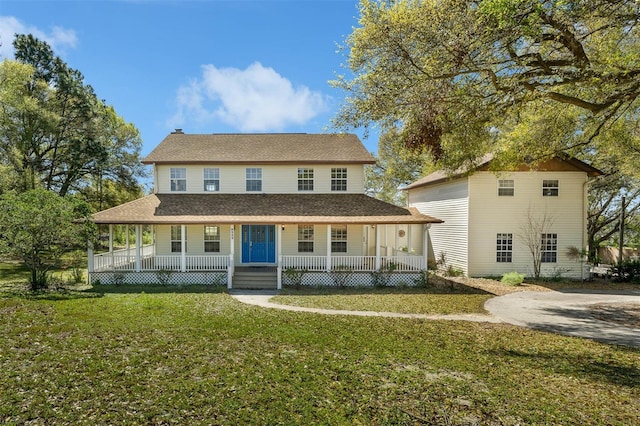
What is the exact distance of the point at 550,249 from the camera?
17.2 metres

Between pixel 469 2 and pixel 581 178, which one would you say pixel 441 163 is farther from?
pixel 581 178

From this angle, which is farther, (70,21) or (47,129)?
(47,129)

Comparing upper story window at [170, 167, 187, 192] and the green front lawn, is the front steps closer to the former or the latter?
the green front lawn

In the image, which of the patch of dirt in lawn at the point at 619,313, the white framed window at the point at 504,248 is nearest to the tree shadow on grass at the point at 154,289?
the patch of dirt in lawn at the point at 619,313

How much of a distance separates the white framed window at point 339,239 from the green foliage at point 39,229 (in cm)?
1052

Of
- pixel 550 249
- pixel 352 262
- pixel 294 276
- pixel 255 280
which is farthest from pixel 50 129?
pixel 550 249

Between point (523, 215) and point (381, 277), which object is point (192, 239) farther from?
point (523, 215)

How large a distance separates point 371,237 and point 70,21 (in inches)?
685

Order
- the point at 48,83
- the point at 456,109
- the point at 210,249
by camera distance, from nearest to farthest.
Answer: the point at 456,109 → the point at 210,249 → the point at 48,83

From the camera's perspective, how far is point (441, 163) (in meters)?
13.1

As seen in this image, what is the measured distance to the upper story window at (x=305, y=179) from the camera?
17.3m

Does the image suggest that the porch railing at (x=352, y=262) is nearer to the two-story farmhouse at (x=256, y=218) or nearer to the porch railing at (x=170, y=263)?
the two-story farmhouse at (x=256, y=218)

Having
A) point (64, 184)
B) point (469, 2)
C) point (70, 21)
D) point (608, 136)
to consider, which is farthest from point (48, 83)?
point (608, 136)

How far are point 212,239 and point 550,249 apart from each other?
17659mm
